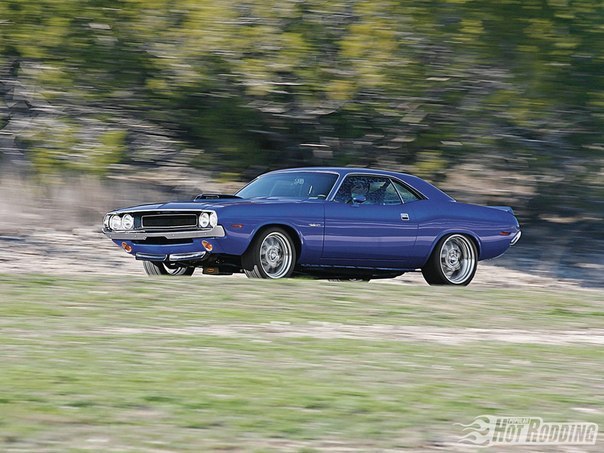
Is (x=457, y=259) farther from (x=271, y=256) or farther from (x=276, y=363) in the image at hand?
(x=276, y=363)

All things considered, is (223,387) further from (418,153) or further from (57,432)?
(418,153)

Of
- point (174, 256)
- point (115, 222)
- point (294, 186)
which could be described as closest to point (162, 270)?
point (115, 222)

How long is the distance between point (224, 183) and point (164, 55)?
2564mm

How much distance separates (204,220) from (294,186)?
63.1 inches

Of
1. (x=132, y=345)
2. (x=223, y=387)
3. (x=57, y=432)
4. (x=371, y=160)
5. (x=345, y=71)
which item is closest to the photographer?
(x=57, y=432)

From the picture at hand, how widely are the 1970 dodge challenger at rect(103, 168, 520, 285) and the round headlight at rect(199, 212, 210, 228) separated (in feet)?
0.04

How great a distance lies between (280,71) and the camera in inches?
792

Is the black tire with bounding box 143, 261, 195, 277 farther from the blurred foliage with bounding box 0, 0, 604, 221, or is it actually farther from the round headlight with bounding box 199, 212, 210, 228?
the blurred foliage with bounding box 0, 0, 604, 221

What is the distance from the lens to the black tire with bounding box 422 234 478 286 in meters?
14.7

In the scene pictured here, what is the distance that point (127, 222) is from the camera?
13594 millimetres

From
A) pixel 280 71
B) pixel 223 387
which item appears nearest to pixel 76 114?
pixel 280 71

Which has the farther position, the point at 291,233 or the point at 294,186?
the point at 294,186

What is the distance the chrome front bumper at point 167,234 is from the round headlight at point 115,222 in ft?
0.19

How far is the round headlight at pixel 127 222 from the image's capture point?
1355cm
